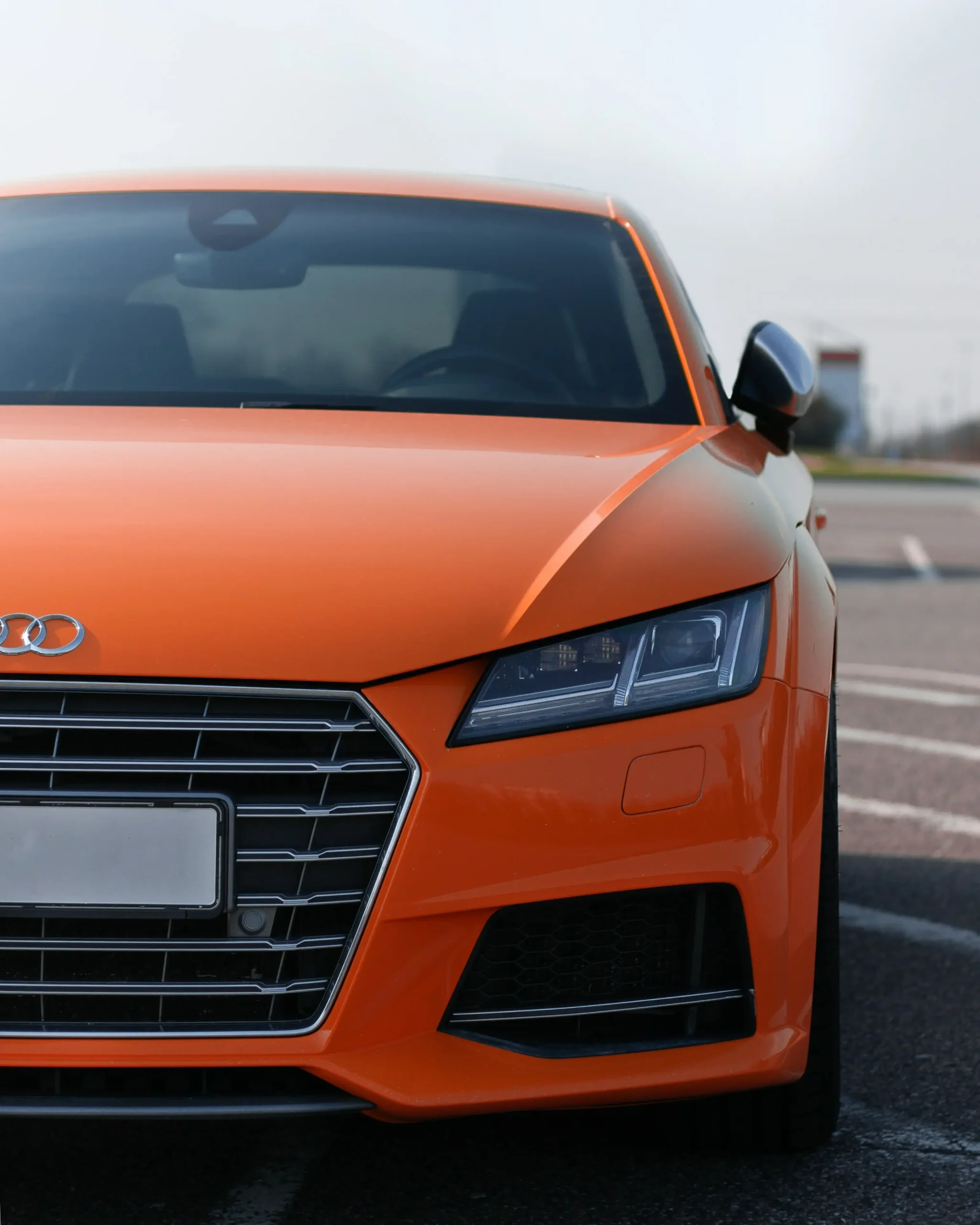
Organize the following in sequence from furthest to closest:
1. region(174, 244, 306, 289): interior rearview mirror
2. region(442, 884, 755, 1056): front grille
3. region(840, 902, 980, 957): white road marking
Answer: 1. region(840, 902, 980, 957): white road marking
2. region(174, 244, 306, 289): interior rearview mirror
3. region(442, 884, 755, 1056): front grille

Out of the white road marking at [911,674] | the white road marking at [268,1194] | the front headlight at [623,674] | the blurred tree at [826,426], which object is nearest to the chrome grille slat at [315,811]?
the front headlight at [623,674]

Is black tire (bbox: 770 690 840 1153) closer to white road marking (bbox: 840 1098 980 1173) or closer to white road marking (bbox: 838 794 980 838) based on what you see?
white road marking (bbox: 840 1098 980 1173)

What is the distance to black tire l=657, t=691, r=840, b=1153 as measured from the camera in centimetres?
232

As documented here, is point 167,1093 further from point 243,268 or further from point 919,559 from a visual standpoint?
point 919,559

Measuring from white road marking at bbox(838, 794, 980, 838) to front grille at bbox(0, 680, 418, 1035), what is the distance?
10.0 feet

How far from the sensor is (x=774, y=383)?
10.3 feet

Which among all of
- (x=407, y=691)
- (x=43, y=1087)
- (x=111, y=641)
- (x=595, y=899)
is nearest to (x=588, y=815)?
(x=595, y=899)

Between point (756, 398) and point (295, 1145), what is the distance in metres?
1.58

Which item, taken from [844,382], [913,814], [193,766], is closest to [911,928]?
[913,814]

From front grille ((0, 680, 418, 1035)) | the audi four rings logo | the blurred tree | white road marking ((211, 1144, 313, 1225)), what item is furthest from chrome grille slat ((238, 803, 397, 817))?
the blurred tree

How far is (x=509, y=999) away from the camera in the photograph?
81.4 inches

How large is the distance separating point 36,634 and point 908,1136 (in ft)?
4.92

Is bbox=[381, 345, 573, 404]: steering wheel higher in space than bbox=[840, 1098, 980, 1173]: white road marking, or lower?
higher

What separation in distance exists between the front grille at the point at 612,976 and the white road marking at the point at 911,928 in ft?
5.41
